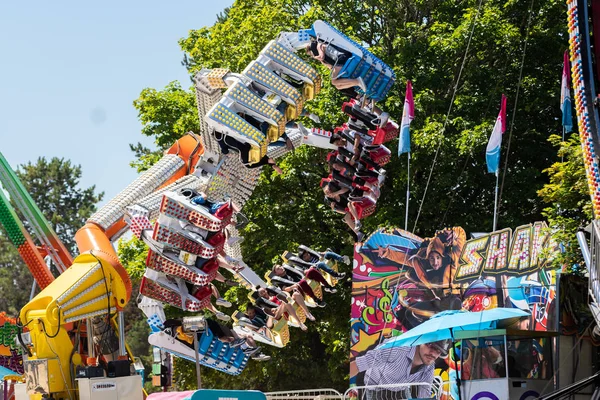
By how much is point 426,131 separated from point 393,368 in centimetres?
888

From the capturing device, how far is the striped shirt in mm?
18406

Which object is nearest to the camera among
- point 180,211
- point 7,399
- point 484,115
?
point 180,211

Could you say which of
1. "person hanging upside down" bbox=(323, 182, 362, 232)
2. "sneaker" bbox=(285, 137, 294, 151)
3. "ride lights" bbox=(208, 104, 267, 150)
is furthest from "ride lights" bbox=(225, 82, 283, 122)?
"person hanging upside down" bbox=(323, 182, 362, 232)

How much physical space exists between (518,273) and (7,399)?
949cm

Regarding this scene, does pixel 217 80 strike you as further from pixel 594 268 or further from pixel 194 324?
pixel 594 268

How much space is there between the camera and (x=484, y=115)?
27328 mm

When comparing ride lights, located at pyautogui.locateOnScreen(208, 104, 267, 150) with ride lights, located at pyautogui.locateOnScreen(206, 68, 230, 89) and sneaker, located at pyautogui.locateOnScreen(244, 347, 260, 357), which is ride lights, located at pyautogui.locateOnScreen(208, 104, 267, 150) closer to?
ride lights, located at pyautogui.locateOnScreen(206, 68, 230, 89)

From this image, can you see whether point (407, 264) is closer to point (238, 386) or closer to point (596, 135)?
point (596, 135)

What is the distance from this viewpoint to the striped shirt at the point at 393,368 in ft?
60.4

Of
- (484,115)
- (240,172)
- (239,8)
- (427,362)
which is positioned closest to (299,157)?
(484,115)

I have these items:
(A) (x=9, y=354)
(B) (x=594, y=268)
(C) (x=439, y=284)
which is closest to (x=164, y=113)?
(A) (x=9, y=354)

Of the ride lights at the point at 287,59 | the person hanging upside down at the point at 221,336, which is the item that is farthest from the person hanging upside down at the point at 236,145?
the person hanging upside down at the point at 221,336

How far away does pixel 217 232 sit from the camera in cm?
1510

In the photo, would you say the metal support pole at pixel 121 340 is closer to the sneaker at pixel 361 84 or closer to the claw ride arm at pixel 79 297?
the claw ride arm at pixel 79 297
